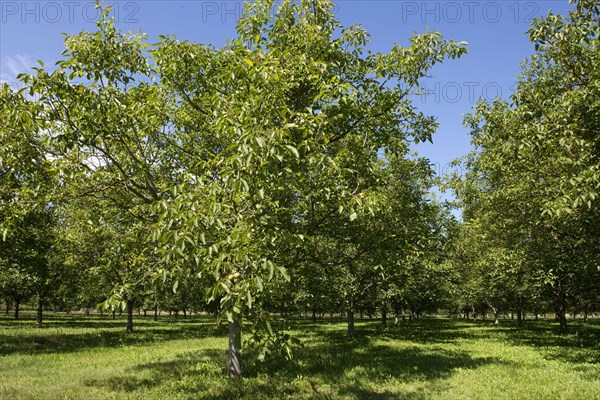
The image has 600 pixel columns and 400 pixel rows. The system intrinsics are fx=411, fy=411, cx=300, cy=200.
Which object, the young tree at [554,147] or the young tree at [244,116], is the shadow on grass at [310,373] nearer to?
the young tree at [244,116]

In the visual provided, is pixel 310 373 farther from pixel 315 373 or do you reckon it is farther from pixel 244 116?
pixel 244 116

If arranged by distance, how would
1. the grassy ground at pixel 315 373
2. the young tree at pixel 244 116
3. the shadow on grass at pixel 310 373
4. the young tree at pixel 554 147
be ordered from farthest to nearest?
the shadow on grass at pixel 310 373 < the grassy ground at pixel 315 373 < the young tree at pixel 554 147 < the young tree at pixel 244 116

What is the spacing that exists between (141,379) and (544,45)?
55.5ft

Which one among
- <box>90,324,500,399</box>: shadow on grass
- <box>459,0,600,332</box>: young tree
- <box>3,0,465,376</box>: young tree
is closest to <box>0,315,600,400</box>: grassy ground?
<box>90,324,500,399</box>: shadow on grass

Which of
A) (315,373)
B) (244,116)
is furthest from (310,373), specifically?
(244,116)

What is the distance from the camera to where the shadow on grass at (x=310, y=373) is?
1240cm

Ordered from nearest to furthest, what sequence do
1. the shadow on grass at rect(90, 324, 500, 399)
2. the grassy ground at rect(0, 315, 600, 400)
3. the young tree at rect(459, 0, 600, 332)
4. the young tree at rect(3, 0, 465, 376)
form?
the young tree at rect(3, 0, 465, 376) < the young tree at rect(459, 0, 600, 332) < the grassy ground at rect(0, 315, 600, 400) < the shadow on grass at rect(90, 324, 500, 399)

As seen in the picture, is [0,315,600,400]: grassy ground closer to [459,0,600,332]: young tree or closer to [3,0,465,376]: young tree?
[3,0,465,376]: young tree

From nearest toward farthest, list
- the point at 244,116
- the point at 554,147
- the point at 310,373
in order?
the point at 244,116, the point at 554,147, the point at 310,373

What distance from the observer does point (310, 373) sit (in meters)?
15.4

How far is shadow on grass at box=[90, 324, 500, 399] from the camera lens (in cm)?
1240

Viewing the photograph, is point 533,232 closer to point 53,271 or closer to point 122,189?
point 122,189

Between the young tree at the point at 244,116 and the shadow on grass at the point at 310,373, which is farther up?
the young tree at the point at 244,116

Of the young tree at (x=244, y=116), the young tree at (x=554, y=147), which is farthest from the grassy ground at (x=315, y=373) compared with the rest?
the young tree at (x=554, y=147)
